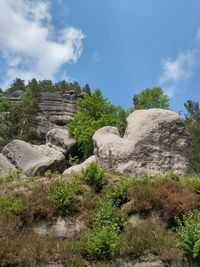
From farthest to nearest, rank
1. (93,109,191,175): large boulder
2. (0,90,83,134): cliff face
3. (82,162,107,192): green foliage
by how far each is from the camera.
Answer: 1. (0,90,83,134): cliff face
2. (93,109,191,175): large boulder
3. (82,162,107,192): green foliage

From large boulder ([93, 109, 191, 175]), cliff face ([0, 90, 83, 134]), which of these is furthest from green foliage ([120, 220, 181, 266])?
cliff face ([0, 90, 83, 134])

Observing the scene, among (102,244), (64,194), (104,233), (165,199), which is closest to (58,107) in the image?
(64,194)

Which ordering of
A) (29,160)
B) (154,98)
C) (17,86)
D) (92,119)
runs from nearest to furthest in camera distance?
1. (29,160)
2. (92,119)
3. (154,98)
4. (17,86)

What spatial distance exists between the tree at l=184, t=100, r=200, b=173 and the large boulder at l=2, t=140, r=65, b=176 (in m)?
10.5

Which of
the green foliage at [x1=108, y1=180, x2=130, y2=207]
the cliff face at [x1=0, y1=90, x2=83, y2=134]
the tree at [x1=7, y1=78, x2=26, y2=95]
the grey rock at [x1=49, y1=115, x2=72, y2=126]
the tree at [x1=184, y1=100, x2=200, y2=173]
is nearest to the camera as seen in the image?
the green foliage at [x1=108, y1=180, x2=130, y2=207]

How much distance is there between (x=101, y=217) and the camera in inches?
658

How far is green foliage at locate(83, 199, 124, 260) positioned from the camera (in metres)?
15.2

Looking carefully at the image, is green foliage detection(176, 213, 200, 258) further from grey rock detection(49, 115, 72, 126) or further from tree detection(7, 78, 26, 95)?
tree detection(7, 78, 26, 95)

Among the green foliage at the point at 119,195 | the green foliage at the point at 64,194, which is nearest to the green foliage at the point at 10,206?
the green foliage at the point at 64,194

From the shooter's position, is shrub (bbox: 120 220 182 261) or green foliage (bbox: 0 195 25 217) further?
green foliage (bbox: 0 195 25 217)

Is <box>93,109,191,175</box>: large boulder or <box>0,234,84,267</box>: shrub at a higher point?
<box>93,109,191,175</box>: large boulder

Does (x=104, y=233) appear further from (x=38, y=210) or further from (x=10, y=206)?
(x=10, y=206)

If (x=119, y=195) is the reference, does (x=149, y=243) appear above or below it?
below

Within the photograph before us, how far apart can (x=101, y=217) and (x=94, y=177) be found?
2.28m
